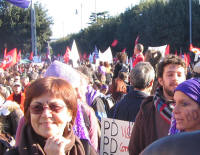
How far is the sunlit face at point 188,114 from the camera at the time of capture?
1811mm

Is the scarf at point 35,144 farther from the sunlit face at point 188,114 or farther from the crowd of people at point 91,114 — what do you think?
the sunlit face at point 188,114

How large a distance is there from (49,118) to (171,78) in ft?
4.27

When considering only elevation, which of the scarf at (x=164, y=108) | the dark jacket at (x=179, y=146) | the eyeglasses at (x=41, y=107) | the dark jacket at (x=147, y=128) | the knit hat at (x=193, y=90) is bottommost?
the dark jacket at (x=147, y=128)

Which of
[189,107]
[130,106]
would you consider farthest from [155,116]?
[130,106]

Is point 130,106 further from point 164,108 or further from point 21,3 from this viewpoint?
point 21,3

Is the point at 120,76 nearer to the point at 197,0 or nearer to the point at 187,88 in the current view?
the point at 187,88

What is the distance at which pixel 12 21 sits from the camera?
→ 43406 mm

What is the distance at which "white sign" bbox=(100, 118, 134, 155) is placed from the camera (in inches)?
116

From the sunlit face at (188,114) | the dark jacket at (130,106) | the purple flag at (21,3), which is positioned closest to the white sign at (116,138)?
the dark jacket at (130,106)

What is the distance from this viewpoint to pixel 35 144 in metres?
1.51

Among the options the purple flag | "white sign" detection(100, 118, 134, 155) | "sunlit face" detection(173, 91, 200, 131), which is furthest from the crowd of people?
the purple flag

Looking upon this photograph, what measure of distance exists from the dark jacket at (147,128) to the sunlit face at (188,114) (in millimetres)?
404

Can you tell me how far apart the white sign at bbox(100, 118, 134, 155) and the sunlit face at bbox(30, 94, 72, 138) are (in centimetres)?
139

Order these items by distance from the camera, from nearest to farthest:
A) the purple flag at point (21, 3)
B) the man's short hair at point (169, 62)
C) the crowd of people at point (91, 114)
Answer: the crowd of people at point (91, 114), the man's short hair at point (169, 62), the purple flag at point (21, 3)
